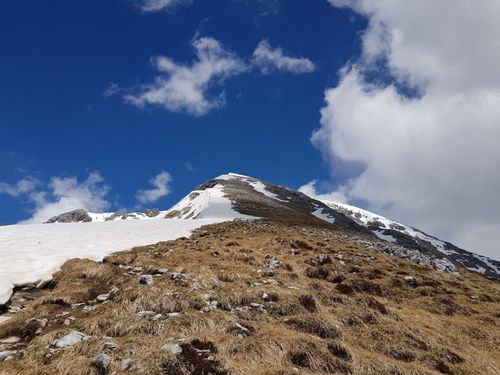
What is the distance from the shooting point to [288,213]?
186 ft

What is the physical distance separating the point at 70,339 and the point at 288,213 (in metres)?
48.8

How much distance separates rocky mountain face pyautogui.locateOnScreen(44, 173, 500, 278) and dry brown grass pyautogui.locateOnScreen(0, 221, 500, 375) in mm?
13011

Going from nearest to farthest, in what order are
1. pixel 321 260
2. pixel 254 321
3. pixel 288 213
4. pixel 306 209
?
pixel 254 321, pixel 321 260, pixel 288 213, pixel 306 209

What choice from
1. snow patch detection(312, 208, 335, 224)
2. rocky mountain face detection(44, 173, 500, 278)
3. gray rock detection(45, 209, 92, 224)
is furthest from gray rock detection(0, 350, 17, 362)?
gray rock detection(45, 209, 92, 224)

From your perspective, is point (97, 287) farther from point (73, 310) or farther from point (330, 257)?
point (330, 257)

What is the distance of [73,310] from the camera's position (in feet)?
36.7

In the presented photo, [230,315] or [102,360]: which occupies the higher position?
[230,315]

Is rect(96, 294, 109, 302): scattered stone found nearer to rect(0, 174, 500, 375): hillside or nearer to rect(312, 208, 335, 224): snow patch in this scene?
rect(0, 174, 500, 375): hillside

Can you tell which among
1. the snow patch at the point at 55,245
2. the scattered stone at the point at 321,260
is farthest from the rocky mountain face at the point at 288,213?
the snow patch at the point at 55,245

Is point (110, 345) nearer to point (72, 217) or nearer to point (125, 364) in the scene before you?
point (125, 364)

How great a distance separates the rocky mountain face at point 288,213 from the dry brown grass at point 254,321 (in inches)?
512

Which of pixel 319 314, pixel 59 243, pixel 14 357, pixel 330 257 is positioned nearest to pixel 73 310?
pixel 14 357

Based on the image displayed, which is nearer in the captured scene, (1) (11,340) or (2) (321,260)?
(1) (11,340)

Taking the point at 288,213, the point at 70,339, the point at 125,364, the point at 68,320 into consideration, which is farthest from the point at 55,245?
the point at 288,213
